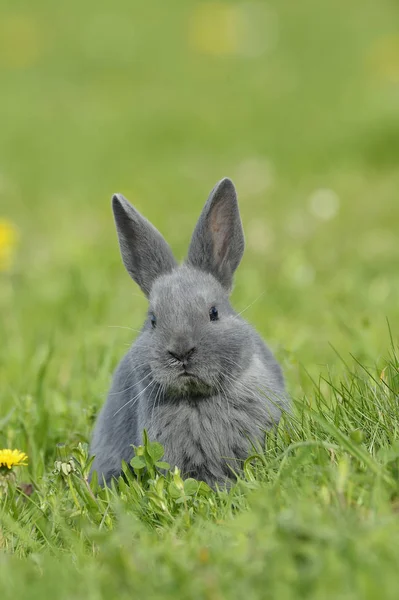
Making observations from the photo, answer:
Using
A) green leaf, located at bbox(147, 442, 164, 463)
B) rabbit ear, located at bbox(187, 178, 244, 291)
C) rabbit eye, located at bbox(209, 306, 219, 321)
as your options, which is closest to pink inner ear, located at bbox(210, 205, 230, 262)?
rabbit ear, located at bbox(187, 178, 244, 291)

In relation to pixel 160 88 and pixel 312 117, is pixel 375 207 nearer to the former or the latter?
pixel 312 117

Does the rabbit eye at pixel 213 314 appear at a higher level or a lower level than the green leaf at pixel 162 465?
higher

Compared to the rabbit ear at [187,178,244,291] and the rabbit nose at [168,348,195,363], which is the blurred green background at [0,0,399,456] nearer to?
the rabbit ear at [187,178,244,291]

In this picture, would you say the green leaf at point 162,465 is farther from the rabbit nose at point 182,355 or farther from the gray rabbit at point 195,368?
the rabbit nose at point 182,355

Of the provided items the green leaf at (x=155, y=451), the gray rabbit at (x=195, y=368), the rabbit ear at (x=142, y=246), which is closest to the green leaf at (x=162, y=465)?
the green leaf at (x=155, y=451)

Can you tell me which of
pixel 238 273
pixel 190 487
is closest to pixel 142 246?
pixel 190 487

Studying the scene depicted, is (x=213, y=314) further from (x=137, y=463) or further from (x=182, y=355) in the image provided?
(x=137, y=463)
